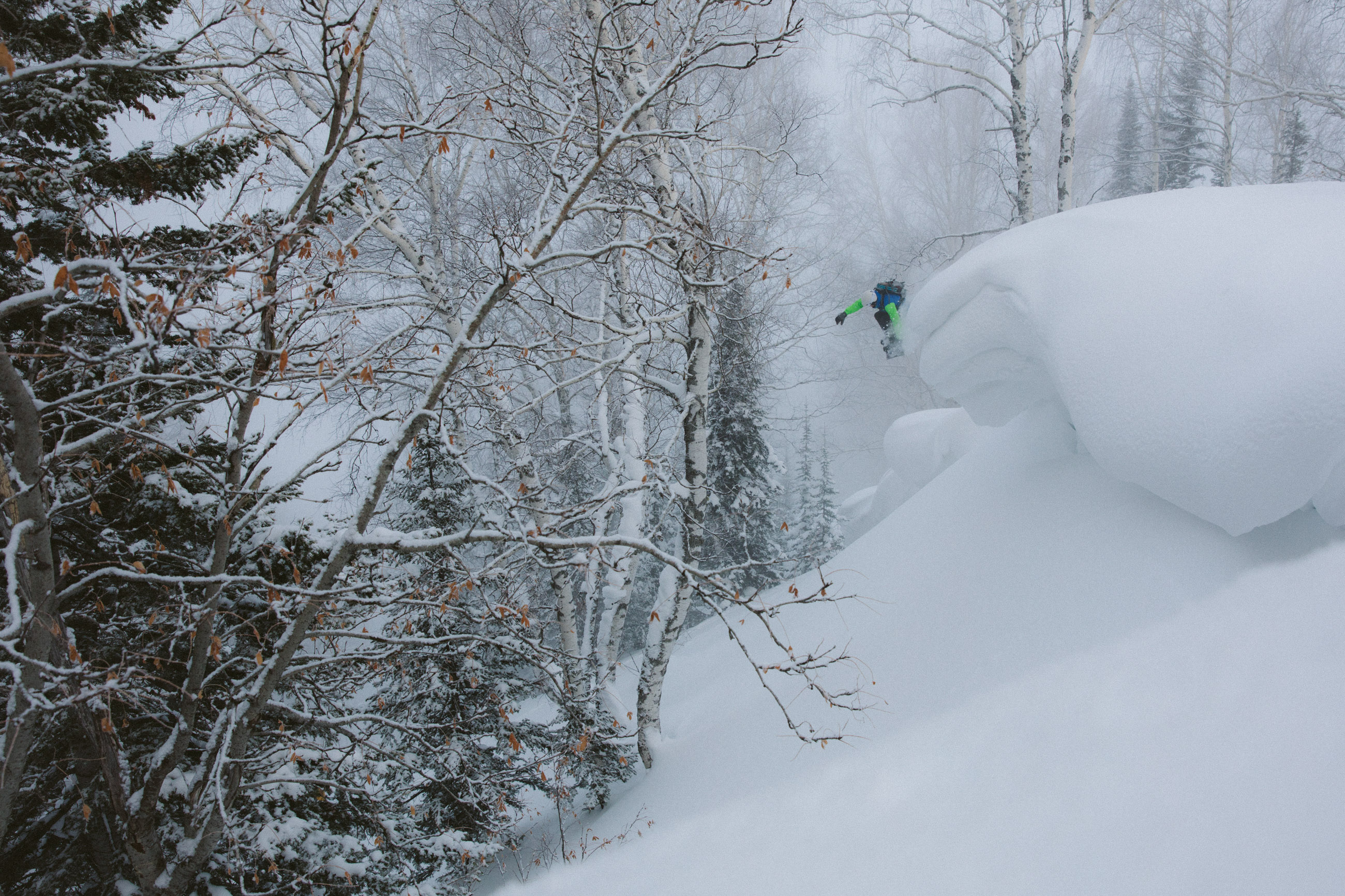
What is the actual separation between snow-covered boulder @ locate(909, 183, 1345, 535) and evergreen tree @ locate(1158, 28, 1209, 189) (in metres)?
15.4

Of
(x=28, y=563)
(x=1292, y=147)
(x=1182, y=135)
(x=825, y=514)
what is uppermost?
(x=1182, y=135)

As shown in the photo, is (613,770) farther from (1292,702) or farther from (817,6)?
(817,6)

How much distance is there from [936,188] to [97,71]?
24.1 m

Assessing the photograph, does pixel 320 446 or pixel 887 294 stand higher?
pixel 887 294

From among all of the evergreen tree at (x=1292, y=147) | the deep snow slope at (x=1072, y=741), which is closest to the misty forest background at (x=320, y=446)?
the deep snow slope at (x=1072, y=741)

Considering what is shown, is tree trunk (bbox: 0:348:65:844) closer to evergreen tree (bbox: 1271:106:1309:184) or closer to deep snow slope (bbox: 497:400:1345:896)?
deep snow slope (bbox: 497:400:1345:896)

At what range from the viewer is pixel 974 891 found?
74.9 inches

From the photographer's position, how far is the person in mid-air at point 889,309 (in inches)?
242

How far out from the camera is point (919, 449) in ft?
39.6

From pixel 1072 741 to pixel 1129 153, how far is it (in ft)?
77.2

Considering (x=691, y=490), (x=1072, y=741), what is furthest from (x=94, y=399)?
(x=1072, y=741)

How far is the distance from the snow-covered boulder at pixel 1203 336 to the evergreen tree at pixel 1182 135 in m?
15.4

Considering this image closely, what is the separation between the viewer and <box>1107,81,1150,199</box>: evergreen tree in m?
19.6

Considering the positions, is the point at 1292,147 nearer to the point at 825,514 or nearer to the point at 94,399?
the point at 825,514
